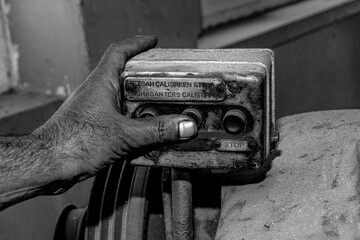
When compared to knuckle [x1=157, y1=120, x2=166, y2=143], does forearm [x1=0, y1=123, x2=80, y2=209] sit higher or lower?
lower

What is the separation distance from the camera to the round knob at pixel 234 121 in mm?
791

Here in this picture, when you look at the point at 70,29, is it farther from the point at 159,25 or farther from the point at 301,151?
the point at 301,151

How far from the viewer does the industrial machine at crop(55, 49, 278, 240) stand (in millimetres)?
790

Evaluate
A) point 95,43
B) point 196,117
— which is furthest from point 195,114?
point 95,43

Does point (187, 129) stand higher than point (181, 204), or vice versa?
point (187, 129)

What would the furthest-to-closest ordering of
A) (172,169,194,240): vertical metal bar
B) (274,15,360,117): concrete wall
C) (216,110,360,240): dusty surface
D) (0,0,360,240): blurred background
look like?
(274,15,360,117): concrete wall, (0,0,360,240): blurred background, (172,169,194,240): vertical metal bar, (216,110,360,240): dusty surface

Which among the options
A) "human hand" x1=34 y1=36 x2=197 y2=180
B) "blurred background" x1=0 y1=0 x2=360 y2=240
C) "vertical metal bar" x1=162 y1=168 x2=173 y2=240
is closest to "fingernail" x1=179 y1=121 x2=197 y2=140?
"human hand" x1=34 y1=36 x2=197 y2=180

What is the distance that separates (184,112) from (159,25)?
1.18 metres

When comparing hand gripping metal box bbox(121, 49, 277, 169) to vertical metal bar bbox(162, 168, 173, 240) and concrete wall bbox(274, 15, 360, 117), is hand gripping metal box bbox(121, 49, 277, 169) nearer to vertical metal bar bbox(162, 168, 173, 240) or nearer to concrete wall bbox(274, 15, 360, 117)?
vertical metal bar bbox(162, 168, 173, 240)

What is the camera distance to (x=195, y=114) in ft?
2.64

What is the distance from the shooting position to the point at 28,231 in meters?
Result: 1.70

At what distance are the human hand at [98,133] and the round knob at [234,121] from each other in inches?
1.6

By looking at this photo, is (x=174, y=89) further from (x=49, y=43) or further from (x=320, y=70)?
(x=320, y=70)

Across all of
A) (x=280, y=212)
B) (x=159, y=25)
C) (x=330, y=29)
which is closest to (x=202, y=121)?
(x=280, y=212)
